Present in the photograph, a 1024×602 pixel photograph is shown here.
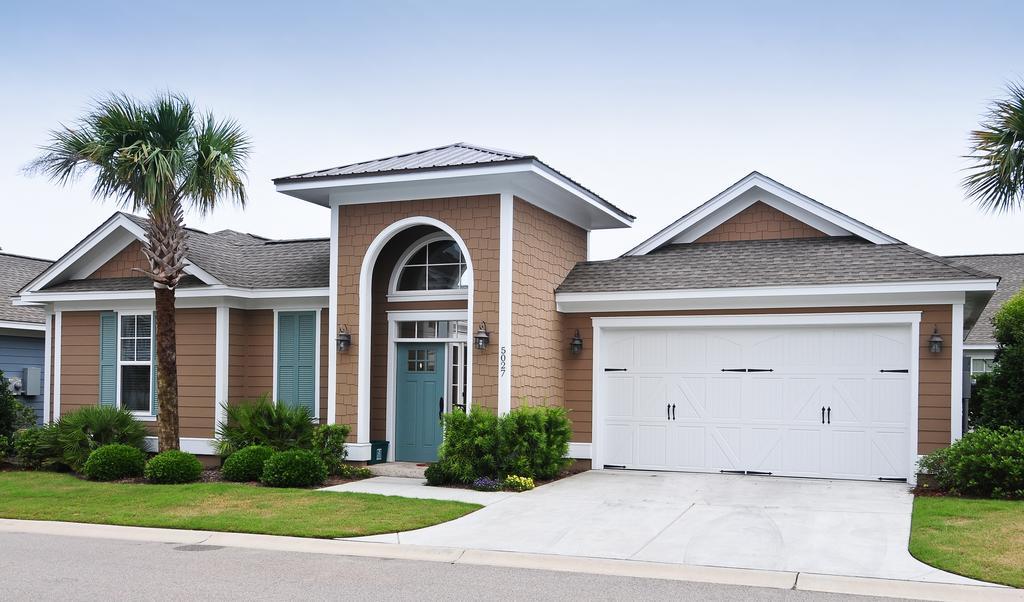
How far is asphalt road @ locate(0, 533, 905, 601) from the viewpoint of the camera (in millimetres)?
7914

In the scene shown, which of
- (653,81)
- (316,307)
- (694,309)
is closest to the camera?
(694,309)

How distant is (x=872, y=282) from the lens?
1451cm

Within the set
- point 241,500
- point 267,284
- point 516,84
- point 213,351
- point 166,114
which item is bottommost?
point 241,500

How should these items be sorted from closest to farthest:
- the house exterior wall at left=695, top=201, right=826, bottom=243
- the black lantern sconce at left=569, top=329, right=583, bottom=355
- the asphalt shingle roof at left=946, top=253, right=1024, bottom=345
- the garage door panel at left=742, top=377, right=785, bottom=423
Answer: the garage door panel at left=742, top=377, right=785, bottom=423
the black lantern sconce at left=569, top=329, right=583, bottom=355
the house exterior wall at left=695, top=201, right=826, bottom=243
the asphalt shingle roof at left=946, top=253, right=1024, bottom=345

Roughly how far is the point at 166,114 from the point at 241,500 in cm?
626

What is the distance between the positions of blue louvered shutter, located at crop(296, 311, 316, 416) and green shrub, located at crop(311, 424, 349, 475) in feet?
5.77

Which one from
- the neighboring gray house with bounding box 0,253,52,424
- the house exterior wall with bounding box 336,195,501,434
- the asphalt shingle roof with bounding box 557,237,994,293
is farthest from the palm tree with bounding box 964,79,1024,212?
the neighboring gray house with bounding box 0,253,52,424

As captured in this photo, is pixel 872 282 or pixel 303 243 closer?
pixel 872 282

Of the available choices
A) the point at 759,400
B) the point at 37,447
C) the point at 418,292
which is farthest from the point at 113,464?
the point at 759,400

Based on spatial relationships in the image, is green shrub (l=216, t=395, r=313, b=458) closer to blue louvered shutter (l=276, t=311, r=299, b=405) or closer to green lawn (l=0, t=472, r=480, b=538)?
blue louvered shutter (l=276, t=311, r=299, b=405)

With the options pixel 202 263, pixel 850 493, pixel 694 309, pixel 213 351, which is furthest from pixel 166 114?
pixel 850 493

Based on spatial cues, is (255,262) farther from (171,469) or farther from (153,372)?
(171,469)

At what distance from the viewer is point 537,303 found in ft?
52.1

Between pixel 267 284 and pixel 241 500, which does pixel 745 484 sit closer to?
pixel 241 500
